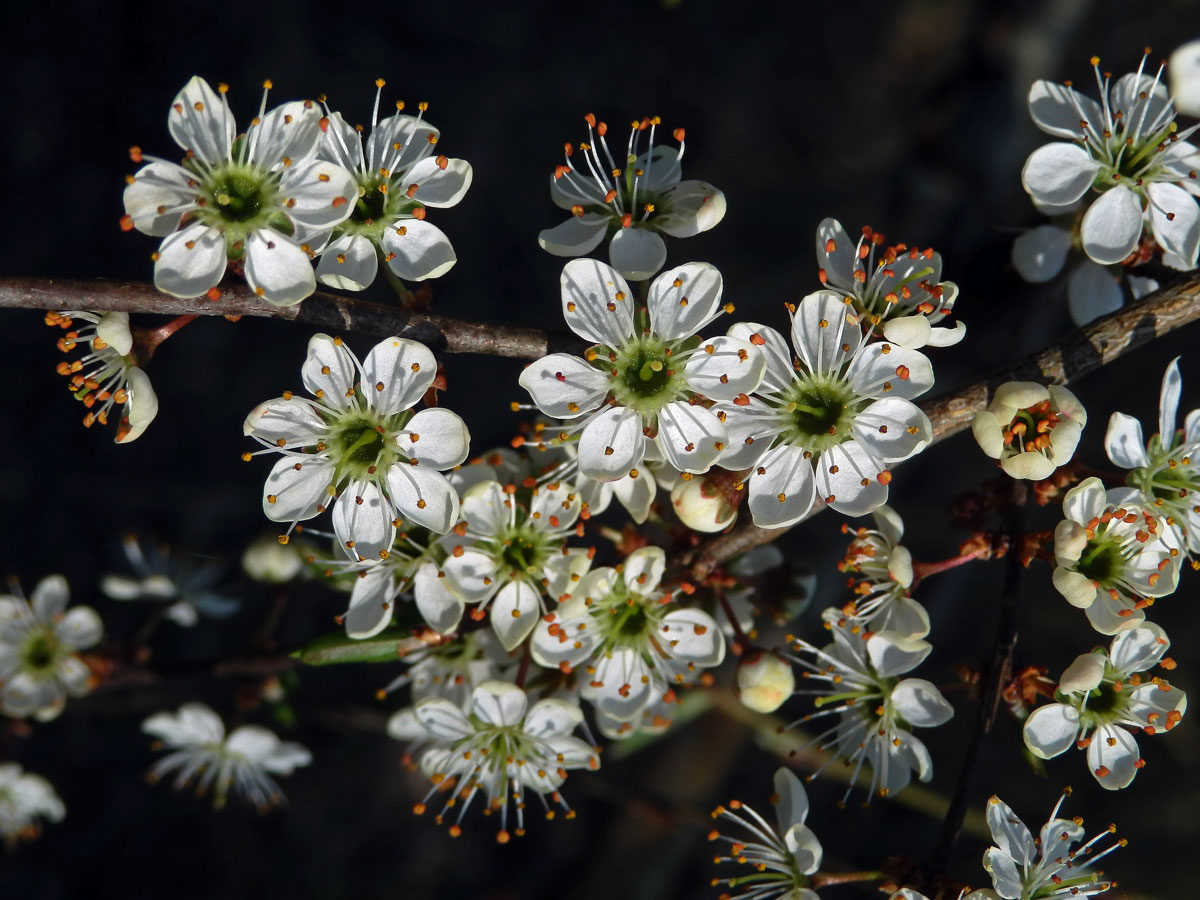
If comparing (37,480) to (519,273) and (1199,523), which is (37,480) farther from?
(1199,523)

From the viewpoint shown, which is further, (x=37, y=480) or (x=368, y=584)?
(x=37, y=480)

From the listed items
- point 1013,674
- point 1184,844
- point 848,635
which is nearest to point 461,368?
point 848,635

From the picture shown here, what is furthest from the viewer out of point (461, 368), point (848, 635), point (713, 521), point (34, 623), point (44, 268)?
point (461, 368)

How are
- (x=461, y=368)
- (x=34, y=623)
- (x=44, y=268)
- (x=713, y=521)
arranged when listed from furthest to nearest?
(x=461, y=368)
(x=44, y=268)
(x=34, y=623)
(x=713, y=521)

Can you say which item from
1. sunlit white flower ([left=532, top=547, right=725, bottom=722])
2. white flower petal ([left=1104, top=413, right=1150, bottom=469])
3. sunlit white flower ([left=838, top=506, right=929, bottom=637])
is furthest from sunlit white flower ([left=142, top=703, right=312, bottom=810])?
white flower petal ([left=1104, top=413, right=1150, bottom=469])

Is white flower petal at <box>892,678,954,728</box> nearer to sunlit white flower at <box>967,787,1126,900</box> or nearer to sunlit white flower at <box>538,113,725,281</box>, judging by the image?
sunlit white flower at <box>967,787,1126,900</box>

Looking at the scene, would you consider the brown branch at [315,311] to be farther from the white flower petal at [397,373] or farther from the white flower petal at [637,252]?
the white flower petal at [637,252]
